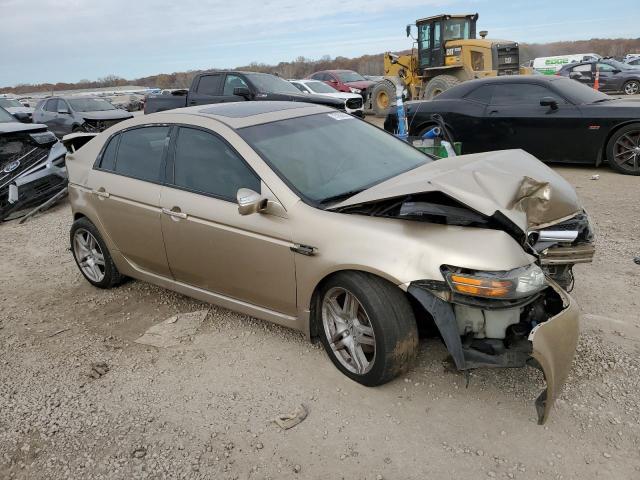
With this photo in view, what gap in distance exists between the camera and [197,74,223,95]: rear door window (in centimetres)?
1199

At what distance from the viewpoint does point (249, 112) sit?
3.89 meters

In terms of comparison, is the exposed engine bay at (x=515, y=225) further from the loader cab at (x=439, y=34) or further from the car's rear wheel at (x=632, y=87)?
the car's rear wheel at (x=632, y=87)

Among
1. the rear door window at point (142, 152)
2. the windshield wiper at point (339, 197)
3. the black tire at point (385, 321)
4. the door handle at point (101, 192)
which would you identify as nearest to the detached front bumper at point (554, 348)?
the black tire at point (385, 321)

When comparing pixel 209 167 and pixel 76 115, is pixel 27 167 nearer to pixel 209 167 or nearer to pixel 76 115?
pixel 209 167

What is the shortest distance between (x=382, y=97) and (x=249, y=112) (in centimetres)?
1422

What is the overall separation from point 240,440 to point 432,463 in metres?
0.98

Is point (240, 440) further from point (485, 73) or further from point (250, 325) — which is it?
point (485, 73)

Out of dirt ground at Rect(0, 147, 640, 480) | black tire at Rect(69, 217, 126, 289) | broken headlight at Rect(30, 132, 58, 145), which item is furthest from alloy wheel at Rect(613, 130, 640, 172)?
broken headlight at Rect(30, 132, 58, 145)

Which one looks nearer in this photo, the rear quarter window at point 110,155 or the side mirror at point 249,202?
the side mirror at point 249,202

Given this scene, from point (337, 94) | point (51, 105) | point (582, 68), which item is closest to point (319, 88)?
point (337, 94)

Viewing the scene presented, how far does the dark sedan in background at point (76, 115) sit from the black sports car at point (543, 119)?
1024cm

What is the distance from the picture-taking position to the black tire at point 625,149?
746 cm

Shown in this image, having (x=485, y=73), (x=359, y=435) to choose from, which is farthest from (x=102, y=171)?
(x=485, y=73)

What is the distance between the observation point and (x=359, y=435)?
2686mm
